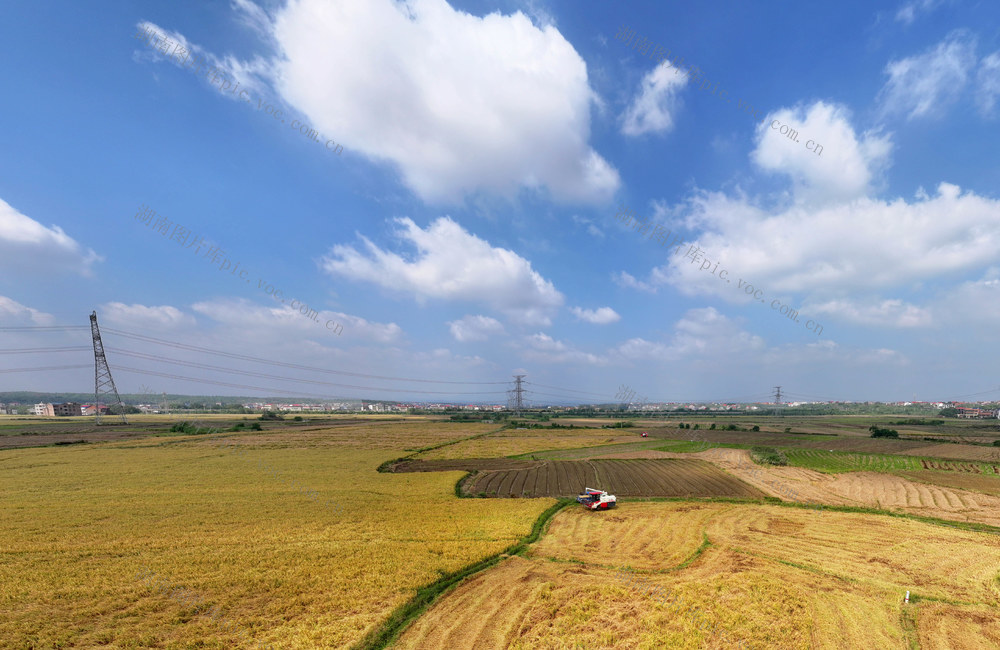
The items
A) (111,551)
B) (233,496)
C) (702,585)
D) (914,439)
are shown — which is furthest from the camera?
(914,439)

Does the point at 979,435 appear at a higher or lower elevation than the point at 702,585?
lower

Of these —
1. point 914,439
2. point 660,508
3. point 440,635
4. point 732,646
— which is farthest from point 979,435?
point 440,635

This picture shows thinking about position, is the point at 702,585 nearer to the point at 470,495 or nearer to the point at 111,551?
the point at 470,495

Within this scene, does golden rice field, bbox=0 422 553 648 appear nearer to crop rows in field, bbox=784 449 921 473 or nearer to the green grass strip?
the green grass strip

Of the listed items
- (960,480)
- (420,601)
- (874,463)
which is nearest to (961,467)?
(874,463)

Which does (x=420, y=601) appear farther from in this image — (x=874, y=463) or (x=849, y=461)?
(x=874, y=463)

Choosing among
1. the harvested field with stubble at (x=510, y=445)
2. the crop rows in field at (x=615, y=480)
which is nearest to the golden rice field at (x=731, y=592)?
the crop rows in field at (x=615, y=480)

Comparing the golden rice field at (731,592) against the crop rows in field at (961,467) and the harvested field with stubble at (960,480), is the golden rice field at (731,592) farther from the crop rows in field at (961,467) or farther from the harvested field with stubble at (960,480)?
the crop rows in field at (961,467)

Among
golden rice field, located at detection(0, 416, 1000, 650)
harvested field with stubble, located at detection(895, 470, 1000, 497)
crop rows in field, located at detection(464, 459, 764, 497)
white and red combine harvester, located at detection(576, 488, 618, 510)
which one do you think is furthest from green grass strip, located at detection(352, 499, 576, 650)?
harvested field with stubble, located at detection(895, 470, 1000, 497)
